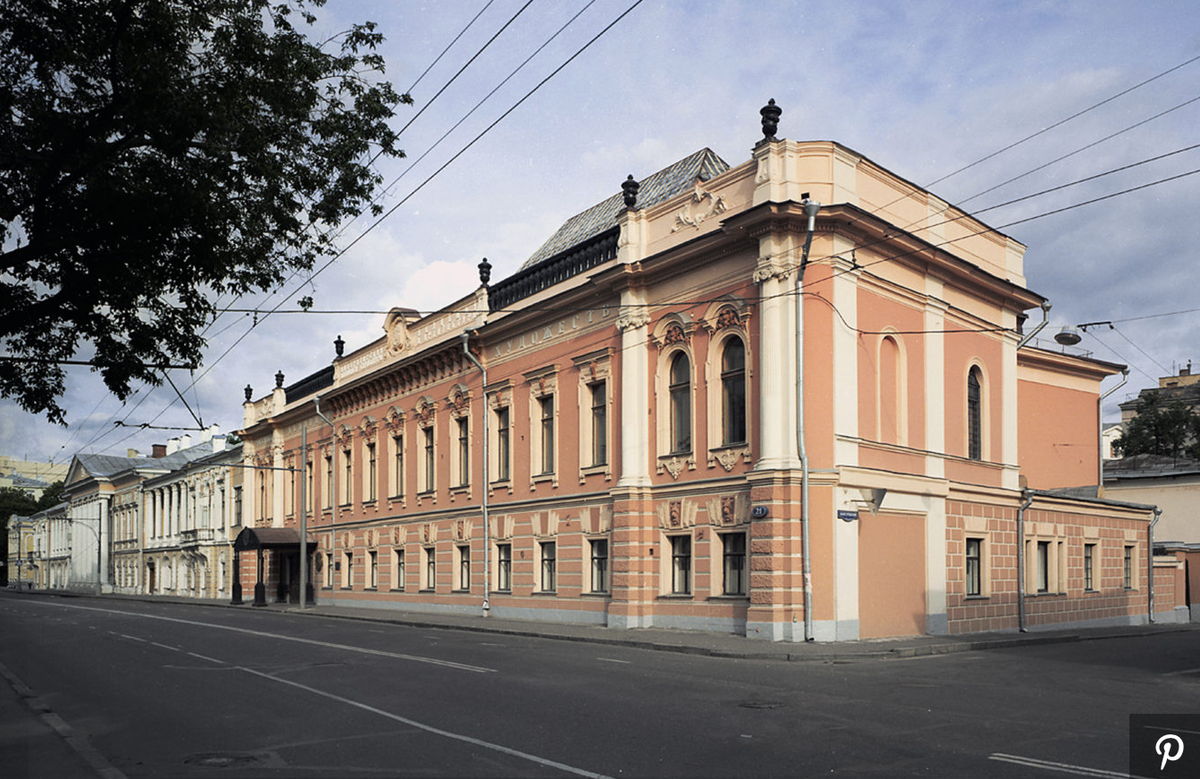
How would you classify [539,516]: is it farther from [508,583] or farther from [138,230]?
[138,230]

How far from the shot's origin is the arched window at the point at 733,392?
909 inches

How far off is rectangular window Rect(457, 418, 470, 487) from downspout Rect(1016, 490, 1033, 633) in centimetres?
1596

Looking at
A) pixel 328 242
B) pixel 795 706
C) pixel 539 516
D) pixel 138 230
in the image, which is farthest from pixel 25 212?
pixel 539 516

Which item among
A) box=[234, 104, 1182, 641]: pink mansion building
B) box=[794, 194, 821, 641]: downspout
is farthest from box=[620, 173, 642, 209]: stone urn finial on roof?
box=[794, 194, 821, 641]: downspout

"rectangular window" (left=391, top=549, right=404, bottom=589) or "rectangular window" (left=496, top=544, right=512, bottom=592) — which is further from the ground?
"rectangular window" (left=496, top=544, right=512, bottom=592)

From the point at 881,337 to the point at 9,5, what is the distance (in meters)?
18.0

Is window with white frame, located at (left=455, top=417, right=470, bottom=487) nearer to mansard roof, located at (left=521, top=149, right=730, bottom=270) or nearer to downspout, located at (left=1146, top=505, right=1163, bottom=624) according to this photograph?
mansard roof, located at (left=521, top=149, right=730, bottom=270)

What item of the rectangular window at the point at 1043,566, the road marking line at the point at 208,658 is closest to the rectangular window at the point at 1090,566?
the rectangular window at the point at 1043,566

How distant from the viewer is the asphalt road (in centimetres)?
861

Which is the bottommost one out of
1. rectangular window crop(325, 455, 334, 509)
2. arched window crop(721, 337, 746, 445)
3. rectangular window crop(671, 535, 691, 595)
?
rectangular window crop(671, 535, 691, 595)

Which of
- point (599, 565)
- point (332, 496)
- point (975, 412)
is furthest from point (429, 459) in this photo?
point (975, 412)

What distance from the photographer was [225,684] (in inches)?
568

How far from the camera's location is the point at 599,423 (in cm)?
2767

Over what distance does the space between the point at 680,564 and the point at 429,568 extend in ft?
44.9
